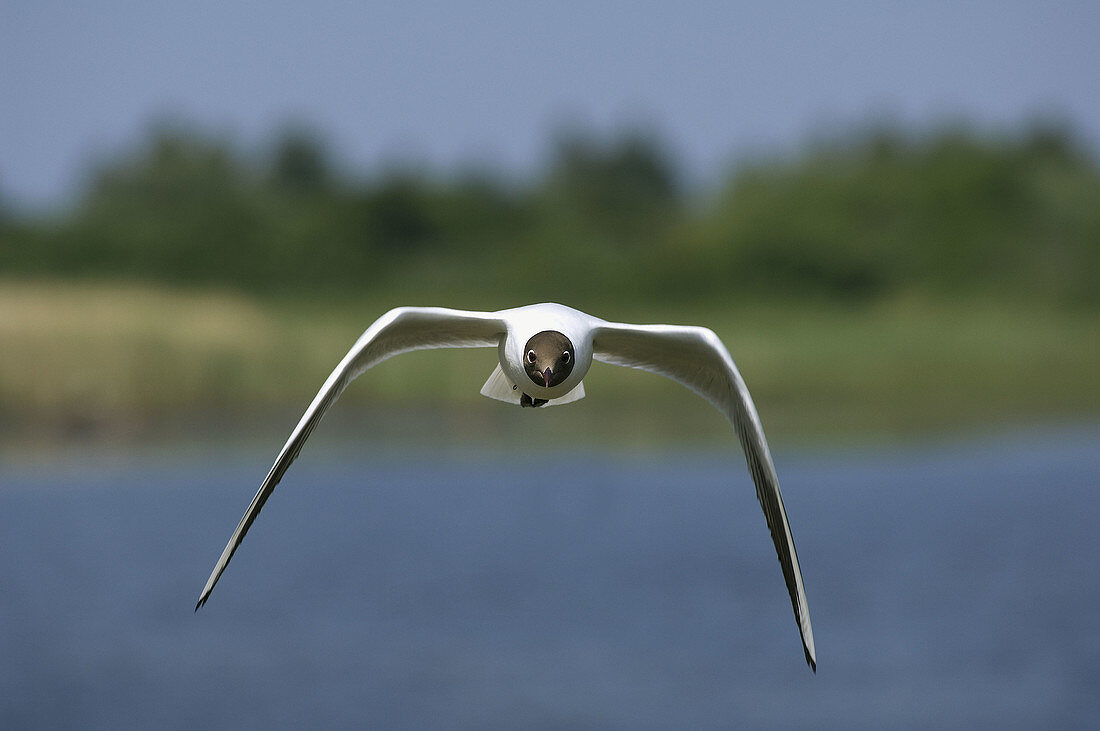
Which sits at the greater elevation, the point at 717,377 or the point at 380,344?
the point at 380,344

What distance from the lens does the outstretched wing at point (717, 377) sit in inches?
267

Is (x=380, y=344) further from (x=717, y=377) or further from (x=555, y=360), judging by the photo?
(x=717, y=377)

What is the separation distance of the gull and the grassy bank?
19.1 meters

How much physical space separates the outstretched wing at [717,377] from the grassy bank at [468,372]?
1930 centimetres

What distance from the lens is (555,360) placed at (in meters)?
6.12

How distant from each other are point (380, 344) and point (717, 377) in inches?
65.3

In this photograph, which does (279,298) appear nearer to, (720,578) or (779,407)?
(779,407)

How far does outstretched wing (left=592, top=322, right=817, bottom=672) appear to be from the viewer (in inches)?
→ 267

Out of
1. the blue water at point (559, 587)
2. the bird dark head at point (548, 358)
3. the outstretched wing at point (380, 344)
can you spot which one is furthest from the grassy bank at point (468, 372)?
the bird dark head at point (548, 358)

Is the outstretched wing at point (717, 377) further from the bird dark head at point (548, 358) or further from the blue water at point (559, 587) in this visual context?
the blue water at point (559, 587)

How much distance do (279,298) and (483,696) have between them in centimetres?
2479

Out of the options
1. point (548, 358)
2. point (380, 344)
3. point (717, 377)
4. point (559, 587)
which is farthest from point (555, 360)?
point (559, 587)

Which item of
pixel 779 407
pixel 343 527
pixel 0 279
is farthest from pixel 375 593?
pixel 0 279

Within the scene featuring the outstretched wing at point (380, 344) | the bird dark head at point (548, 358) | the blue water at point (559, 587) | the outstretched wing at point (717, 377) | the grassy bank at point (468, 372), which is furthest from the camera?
the grassy bank at point (468, 372)
